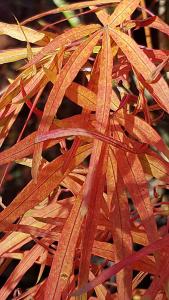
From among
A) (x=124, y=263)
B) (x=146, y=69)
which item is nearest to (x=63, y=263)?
(x=124, y=263)

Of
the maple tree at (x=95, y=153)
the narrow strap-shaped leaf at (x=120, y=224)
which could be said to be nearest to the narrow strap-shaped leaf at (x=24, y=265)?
the maple tree at (x=95, y=153)

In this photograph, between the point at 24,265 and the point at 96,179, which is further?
the point at 24,265

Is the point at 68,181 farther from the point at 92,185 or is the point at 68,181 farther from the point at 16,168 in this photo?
the point at 16,168

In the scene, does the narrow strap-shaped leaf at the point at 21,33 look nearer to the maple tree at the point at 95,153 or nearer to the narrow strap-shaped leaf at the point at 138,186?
the maple tree at the point at 95,153

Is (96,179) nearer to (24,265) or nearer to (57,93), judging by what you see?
(57,93)

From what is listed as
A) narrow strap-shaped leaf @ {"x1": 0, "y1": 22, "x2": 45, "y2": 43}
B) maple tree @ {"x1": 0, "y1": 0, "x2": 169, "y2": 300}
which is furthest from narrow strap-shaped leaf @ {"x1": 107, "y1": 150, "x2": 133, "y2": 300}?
narrow strap-shaped leaf @ {"x1": 0, "y1": 22, "x2": 45, "y2": 43}

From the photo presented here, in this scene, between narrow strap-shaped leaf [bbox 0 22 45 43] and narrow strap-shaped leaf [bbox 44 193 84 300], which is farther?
narrow strap-shaped leaf [bbox 0 22 45 43]

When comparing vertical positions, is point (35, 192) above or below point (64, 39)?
below

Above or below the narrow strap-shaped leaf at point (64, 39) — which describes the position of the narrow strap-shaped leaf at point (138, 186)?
below

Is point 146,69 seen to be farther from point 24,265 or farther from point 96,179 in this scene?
point 24,265

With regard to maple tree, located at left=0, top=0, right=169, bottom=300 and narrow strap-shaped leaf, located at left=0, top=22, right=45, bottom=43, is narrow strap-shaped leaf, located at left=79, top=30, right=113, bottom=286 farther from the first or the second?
narrow strap-shaped leaf, located at left=0, top=22, right=45, bottom=43

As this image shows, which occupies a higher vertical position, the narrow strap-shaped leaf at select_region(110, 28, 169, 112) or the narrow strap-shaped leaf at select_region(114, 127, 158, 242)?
the narrow strap-shaped leaf at select_region(110, 28, 169, 112)
